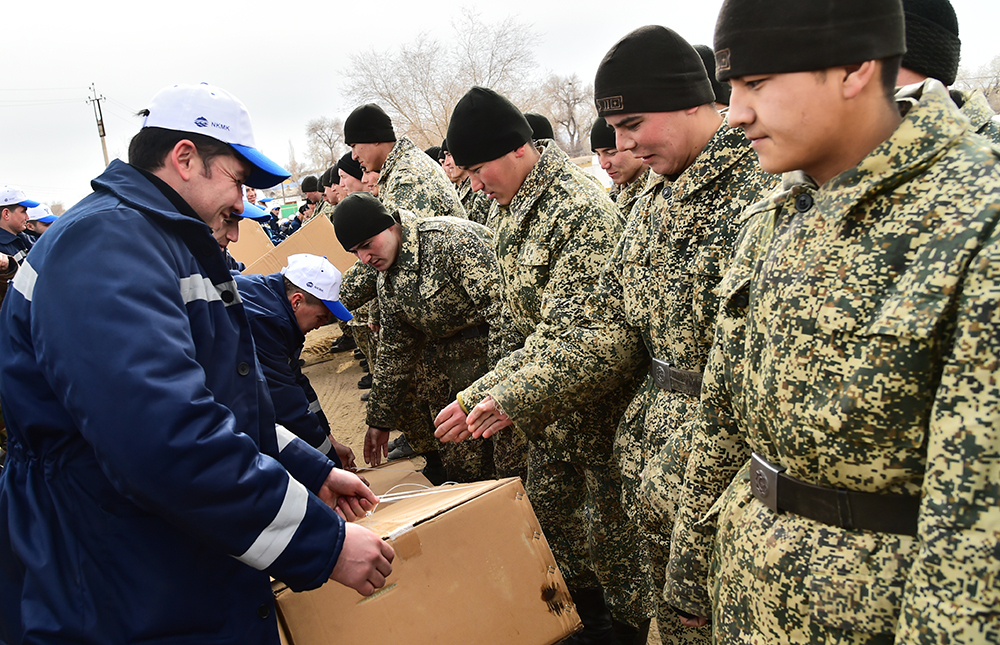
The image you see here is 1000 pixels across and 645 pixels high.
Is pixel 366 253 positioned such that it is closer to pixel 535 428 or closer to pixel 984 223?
pixel 535 428

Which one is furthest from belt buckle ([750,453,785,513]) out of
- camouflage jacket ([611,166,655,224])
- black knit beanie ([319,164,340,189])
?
black knit beanie ([319,164,340,189])

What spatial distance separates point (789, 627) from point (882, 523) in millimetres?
284

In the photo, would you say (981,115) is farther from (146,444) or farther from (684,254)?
(146,444)

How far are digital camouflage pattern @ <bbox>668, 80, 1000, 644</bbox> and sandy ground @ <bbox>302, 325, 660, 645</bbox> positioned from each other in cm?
496

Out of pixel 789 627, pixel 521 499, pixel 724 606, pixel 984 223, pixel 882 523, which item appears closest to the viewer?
pixel 984 223

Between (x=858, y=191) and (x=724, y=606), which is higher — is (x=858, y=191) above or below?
above

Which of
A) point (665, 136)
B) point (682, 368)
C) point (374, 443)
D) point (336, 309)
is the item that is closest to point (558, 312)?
point (682, 368)

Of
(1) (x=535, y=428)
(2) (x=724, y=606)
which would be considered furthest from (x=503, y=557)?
(2) (x=724, y=606)

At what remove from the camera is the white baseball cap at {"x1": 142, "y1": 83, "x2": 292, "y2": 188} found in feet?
6.34

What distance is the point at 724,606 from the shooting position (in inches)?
59.4

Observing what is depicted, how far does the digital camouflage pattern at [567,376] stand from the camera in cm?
281

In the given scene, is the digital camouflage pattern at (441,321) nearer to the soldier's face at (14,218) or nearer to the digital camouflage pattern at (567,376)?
the digital camouflage pattern at (567,376)

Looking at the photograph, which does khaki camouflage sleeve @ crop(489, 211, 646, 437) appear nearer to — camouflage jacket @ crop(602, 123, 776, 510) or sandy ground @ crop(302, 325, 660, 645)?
camouflage jacket @ crop(602, 123, 776, 510)

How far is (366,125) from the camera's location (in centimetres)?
615
